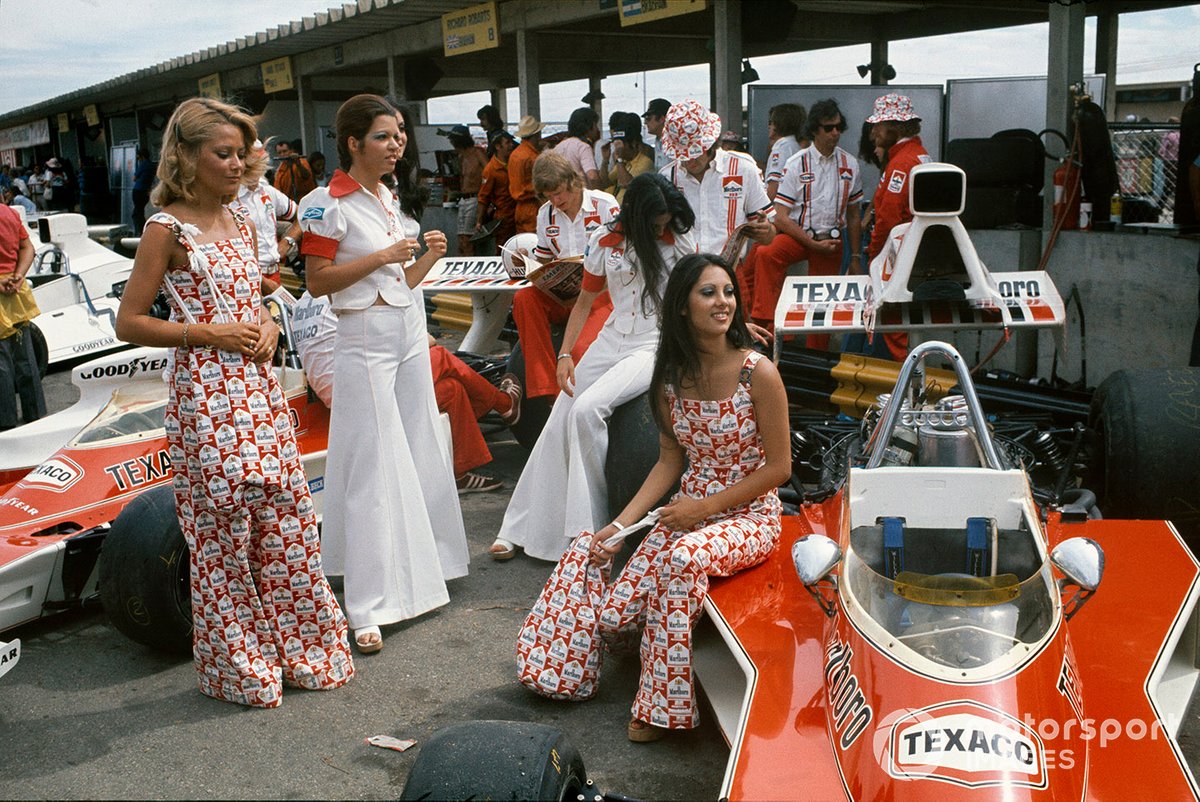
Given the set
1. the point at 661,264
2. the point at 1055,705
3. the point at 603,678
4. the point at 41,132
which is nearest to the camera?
the point at 1055,705

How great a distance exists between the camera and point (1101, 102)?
12.9 meters

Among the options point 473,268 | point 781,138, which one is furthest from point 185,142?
point 781,138

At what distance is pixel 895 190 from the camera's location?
8.33 meters

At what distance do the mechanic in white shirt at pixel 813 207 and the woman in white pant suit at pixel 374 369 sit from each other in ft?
15.3

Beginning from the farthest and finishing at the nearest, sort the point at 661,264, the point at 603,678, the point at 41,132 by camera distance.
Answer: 1. the point at 41,132
2. the point at 661,264
3. the point at 603,678

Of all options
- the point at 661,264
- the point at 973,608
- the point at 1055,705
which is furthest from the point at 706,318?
the point at 1055,705

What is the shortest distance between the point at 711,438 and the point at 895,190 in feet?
15.6

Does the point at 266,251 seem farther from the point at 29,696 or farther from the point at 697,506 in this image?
the point at 697,506

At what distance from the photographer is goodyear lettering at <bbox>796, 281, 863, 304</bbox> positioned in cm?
584

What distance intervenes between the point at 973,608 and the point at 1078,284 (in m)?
6.44

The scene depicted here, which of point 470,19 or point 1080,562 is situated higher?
point 470,19

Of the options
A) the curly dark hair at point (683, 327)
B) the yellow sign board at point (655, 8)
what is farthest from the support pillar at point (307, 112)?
the curly dark hair at point (683, 327)

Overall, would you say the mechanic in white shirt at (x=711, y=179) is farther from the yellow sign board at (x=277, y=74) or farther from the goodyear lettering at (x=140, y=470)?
the yellow sign board at (x=277, y=74)

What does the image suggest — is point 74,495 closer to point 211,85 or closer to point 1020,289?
point 1020,289
